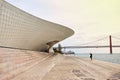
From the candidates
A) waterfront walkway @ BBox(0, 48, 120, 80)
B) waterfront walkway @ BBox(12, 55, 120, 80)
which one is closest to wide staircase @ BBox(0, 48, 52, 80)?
waterfront walkway @ BBox(0, 48, 120, 80)

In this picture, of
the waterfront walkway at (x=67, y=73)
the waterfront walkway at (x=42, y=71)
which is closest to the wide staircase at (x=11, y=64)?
the waterfront walkway at (x=42, y=71)

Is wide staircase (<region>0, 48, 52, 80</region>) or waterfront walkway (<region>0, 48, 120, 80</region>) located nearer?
wide staircase (<region>0, 48, 52, 80</region>)

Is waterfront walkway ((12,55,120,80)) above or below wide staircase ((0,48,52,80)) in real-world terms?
below

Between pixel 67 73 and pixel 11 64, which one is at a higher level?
pixel 11 64

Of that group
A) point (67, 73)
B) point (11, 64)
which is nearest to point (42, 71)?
point (67, 73)

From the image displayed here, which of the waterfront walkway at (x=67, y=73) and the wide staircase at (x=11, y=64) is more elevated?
the wide staircase at (x=11, y=64)

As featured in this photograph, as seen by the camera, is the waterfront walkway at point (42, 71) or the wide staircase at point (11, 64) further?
the waterfront walkway at point (42, 71)

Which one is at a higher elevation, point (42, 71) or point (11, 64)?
point (11, 64)

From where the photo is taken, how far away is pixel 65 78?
493 cm

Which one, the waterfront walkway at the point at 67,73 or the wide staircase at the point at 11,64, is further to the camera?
the waterfront walkway at the point at 67,73

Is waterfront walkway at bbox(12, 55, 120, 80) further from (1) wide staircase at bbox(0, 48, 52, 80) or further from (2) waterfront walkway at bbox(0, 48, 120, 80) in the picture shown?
(1) wide staircase at bbox(0, 48, 52, 80)

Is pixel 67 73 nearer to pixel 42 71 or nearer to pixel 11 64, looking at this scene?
pixel 42 71

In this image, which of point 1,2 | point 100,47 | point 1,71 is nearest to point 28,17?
point 1,2

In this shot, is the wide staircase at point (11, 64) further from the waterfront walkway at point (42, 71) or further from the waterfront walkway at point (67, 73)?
the waterfront walkway at point (67, 73)
